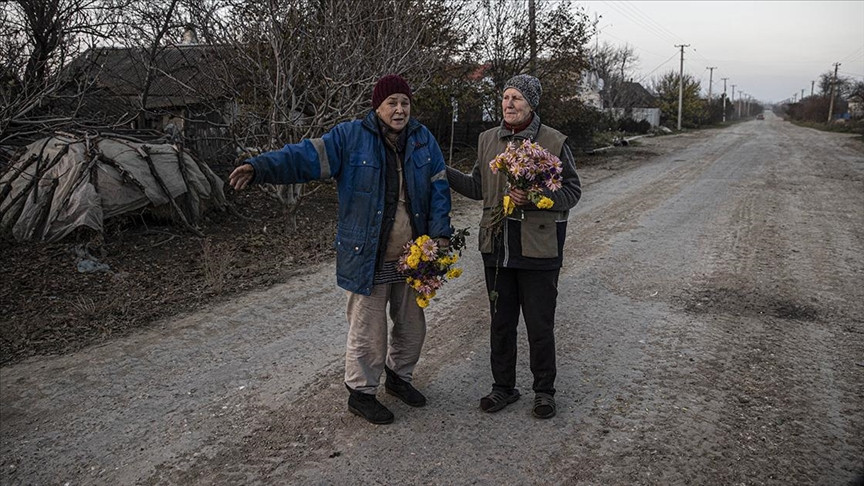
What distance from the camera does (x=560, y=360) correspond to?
4.69m

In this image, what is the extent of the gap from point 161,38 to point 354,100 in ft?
9.59

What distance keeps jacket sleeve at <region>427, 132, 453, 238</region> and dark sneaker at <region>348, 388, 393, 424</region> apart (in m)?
1.04

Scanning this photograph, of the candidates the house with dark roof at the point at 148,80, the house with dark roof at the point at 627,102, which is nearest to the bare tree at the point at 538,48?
the house with dark roof at the point at 148,80

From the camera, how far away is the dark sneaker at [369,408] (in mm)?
3728

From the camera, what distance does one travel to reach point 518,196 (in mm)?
3559

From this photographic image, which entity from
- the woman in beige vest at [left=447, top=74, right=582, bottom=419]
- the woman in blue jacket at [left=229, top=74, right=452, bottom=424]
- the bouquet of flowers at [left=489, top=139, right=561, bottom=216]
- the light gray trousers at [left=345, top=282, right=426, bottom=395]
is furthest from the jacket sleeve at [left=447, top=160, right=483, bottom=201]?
the light gray trousers at [left=345, top=282, right=426, bottom=395]

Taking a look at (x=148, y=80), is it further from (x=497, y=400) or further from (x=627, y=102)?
(x=627, y=102)

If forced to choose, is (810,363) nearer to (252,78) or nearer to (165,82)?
(252,78)

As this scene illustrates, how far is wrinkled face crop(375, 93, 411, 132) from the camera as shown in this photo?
11.9 ft

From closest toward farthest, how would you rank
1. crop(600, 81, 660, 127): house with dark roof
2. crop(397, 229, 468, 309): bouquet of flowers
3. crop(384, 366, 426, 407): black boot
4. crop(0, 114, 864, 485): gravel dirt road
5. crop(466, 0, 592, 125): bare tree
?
crop(0, 114, 864, 485): gravel dirt road, crop(397, 229, 468, 309): bouquet of flowers, crop(384, 366, 426, 407): black boot, crop(466, 0, 592, 125): bare tree, crop(600, 81, 660, 127): house with dark roof

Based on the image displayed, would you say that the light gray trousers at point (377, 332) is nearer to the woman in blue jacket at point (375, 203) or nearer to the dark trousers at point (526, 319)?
the woman in blue jacket at point (375, 203)

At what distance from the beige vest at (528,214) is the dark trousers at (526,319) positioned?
0.49ft

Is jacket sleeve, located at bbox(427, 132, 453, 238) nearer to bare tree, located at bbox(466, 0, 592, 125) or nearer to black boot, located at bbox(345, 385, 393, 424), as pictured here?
black boot, located at bbox(345, 385, 393, 424)

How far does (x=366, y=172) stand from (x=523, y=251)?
1.01 metres
